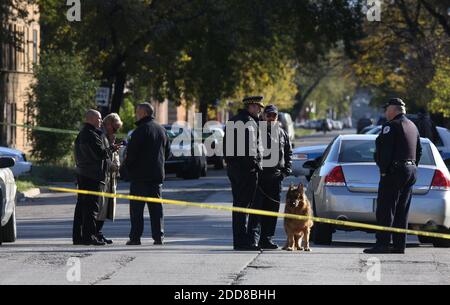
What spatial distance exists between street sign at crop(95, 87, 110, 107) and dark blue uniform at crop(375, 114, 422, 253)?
26.6 meters

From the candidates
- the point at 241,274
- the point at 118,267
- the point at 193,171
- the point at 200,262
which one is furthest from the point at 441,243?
the point at 193,171

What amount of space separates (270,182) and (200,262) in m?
2.24

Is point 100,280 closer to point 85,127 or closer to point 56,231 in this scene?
point 85,127

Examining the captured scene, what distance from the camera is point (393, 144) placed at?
1506 centimetres

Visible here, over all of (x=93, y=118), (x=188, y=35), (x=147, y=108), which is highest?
(x=188, y=35)

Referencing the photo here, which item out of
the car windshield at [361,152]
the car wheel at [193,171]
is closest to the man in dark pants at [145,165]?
the car windshield at [361,152]

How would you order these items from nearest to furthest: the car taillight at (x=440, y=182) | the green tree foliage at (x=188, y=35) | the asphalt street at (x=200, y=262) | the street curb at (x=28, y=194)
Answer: the asphalt street at (x=200, y=262) < the car taillight at (x=440, y=182) < the street curb at (x=28, y=194) < the green tree foliage at (x=188, y=35)

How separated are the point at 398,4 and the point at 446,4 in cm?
682

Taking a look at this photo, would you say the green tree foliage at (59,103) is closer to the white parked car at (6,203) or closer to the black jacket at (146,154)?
the white parked car at (6,203)

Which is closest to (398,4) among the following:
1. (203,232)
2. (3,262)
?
(203,232)

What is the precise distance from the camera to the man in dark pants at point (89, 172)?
16.4 m

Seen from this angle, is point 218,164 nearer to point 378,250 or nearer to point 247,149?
point 247,149

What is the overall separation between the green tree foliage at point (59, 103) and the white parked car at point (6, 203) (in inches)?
809

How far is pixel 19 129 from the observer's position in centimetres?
5203
